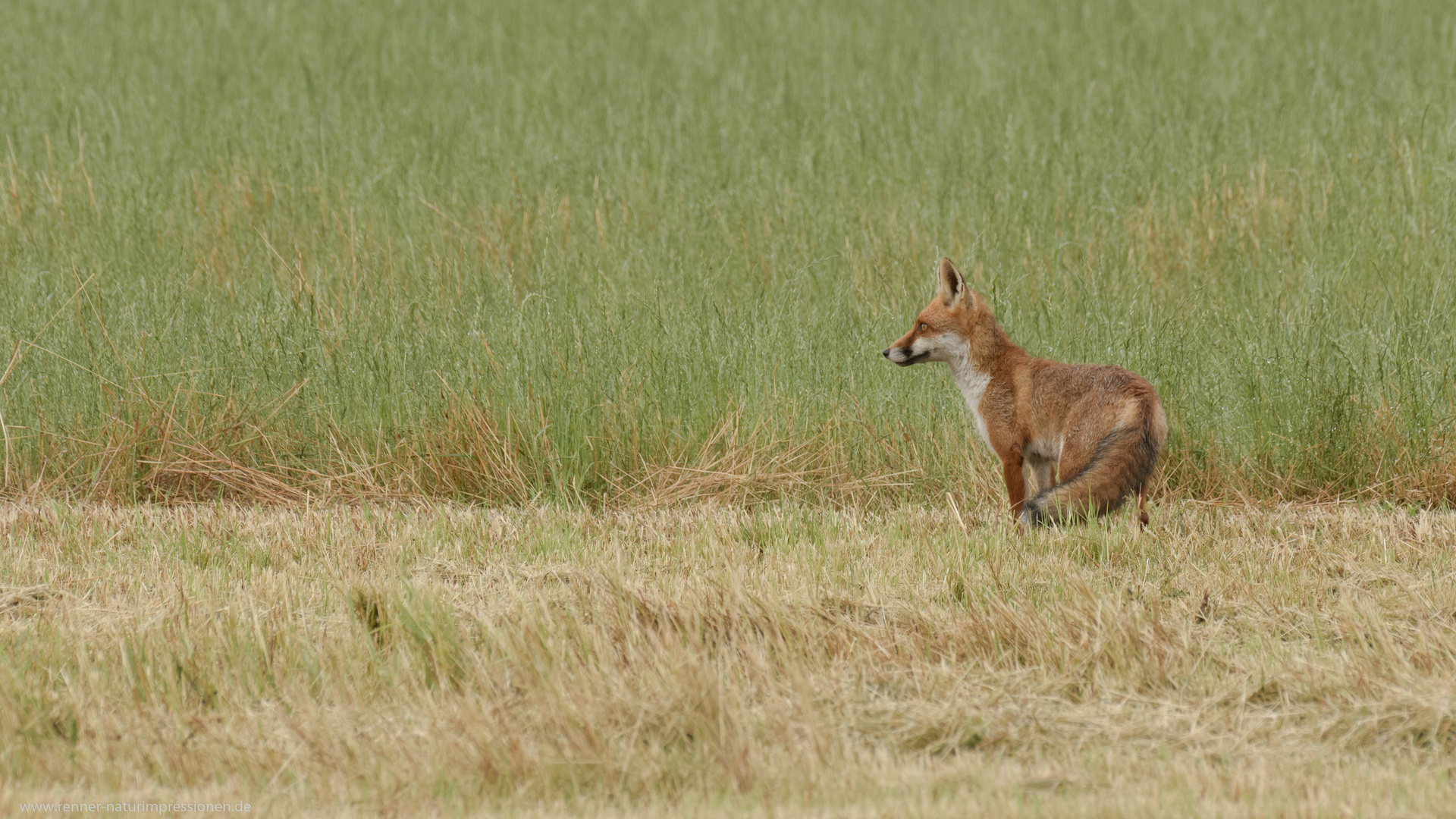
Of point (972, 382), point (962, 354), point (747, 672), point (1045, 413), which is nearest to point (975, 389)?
point (972, 382)

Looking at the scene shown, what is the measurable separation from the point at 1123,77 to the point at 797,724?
38.1 ft

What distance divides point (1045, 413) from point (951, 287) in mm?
812

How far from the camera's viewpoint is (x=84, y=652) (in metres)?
4.17

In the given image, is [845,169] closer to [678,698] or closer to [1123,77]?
[1123,77]

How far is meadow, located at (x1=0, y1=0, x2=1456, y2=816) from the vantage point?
363 centimetres

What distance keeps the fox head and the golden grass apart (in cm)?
89

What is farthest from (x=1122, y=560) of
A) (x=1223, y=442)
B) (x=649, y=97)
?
(x=649, y=97)

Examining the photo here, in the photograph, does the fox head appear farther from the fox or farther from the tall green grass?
the tall green grass

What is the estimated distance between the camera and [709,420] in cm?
717

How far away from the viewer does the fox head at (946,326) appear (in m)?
6.18

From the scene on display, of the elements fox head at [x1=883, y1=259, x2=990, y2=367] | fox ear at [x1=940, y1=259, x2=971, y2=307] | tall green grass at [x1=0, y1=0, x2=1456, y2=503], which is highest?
fox ear at [x1=940, y1=259, x2=971, y2=307]

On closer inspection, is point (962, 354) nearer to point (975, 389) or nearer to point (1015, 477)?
point (975, 389)

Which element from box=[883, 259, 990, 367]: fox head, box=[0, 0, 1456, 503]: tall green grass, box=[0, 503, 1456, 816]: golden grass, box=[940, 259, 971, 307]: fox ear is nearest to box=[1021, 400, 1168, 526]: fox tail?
box=[0, 503, 1456, 816]: golden grass

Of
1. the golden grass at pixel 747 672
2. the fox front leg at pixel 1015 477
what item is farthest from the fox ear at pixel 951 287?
the golden grass at pixel 747 672
